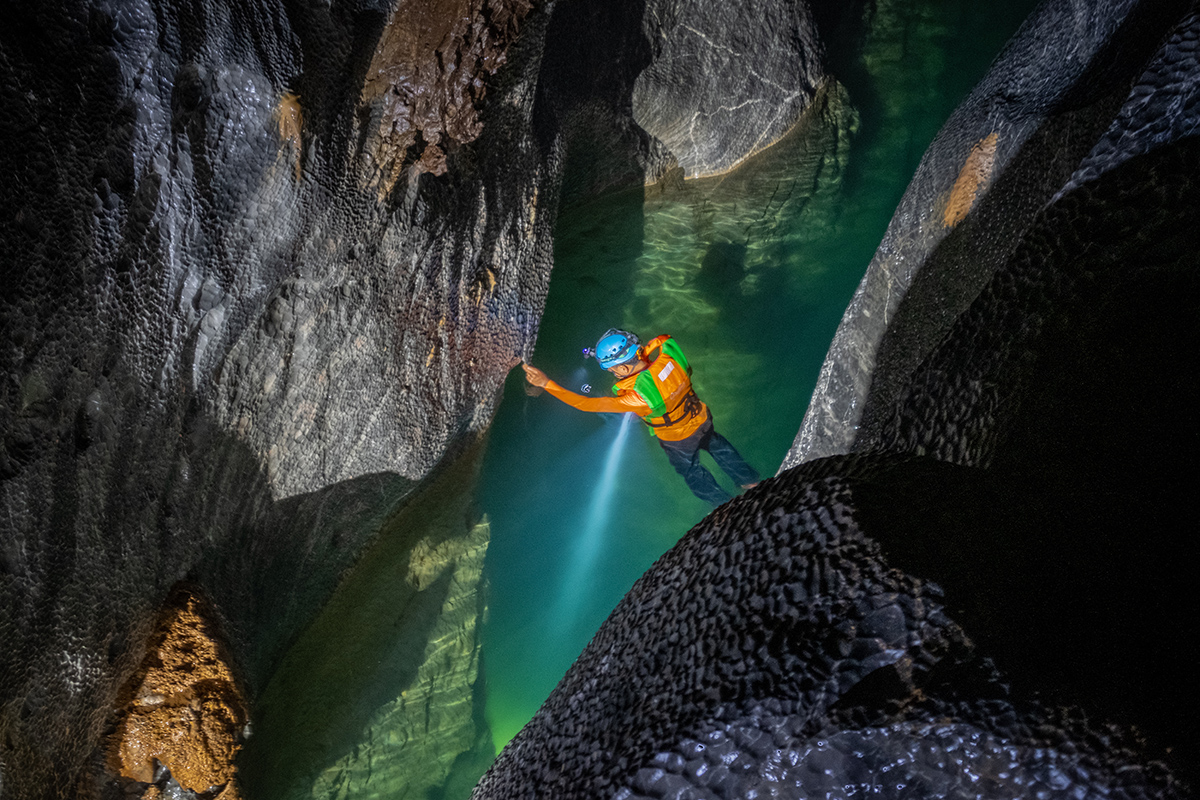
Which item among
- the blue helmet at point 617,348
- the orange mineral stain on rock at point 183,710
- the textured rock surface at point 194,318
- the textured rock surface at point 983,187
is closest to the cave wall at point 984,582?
the textured rock surface at point 983,187

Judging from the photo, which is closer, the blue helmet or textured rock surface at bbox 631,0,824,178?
the blue helmet

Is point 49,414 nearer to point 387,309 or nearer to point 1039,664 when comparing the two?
point 387,309

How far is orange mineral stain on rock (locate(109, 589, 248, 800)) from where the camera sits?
246cm

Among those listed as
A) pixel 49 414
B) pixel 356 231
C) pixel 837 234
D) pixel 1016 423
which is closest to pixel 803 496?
pixel 1016 423

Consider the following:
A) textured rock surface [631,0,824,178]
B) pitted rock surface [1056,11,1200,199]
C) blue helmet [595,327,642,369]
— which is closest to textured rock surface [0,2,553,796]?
blue helmet [595,327,642,369]

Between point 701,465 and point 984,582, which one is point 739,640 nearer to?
point 984,582

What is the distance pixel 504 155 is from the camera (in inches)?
131

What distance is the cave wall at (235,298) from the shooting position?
1829 millimetres

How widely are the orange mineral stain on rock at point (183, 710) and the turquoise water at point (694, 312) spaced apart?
162 cm

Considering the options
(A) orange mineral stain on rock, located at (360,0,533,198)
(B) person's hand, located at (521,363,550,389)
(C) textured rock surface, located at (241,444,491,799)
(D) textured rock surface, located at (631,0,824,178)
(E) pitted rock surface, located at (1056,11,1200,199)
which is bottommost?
(C) textured rock surface, located at (241,444,491,799)

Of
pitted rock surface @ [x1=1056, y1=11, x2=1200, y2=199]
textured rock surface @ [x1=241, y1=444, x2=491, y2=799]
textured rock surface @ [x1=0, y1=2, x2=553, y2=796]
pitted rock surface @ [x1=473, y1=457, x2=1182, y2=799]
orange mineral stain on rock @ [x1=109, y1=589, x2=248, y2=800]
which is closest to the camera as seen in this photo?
pitted rock surface @ [x1=473, y1=457, x2=1182, y2=799]

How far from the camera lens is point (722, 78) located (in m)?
4.78

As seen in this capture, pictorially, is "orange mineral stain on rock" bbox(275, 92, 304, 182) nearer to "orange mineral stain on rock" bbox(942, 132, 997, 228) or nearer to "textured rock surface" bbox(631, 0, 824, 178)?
"orange mineral stain on rock" bbox(942, 132, 997, 228)

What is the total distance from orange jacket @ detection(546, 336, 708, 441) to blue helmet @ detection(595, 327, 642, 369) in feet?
0.33
